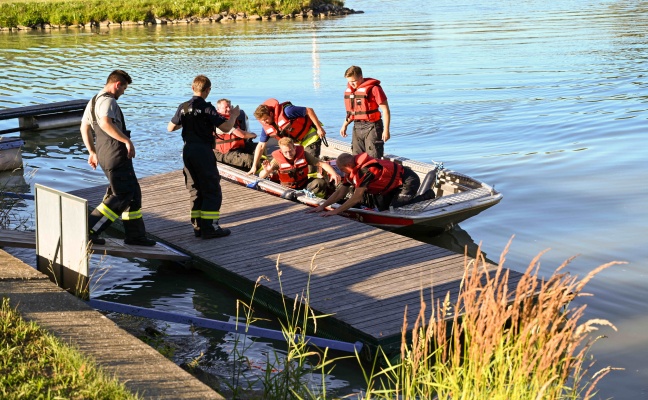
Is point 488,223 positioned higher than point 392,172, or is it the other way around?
point 392,172

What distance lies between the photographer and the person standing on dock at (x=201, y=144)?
8695mm

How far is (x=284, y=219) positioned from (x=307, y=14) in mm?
37413

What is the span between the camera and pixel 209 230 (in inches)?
374

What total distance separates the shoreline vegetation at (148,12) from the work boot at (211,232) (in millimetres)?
37273

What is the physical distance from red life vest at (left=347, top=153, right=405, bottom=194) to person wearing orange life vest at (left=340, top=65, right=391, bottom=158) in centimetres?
122

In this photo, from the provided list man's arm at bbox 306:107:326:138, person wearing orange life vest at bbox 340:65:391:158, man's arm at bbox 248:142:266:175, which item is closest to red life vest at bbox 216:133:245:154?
man's arm at bbox 248:142:266:175

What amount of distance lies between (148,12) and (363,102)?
3662 cm

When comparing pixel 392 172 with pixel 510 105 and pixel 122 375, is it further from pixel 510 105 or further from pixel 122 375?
pixel 510 105

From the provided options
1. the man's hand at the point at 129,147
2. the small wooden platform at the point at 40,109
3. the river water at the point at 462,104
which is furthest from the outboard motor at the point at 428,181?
the small wooden platform at the point at 40,109

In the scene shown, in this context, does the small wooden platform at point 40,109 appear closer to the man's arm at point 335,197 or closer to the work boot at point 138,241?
the man's arm at point 335,197

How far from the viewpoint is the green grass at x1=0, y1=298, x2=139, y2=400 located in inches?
191

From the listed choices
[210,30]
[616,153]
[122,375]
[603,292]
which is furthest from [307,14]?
[122,375]

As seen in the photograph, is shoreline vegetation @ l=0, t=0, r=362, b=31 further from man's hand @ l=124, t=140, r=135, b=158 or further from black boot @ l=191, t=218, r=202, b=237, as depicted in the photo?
man's hand @ l=124, t=140, r=135, b=158

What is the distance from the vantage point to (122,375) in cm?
516
